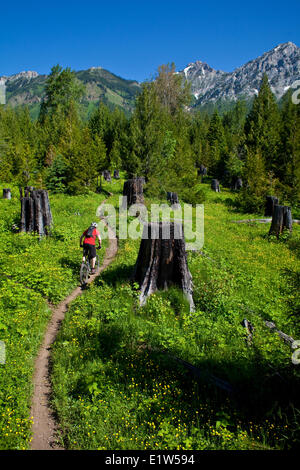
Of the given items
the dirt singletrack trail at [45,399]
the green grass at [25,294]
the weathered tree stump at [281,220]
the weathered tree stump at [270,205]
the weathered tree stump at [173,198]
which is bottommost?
the dirt singletrack trail at [45,399]

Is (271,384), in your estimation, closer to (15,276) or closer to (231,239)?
(15,276)

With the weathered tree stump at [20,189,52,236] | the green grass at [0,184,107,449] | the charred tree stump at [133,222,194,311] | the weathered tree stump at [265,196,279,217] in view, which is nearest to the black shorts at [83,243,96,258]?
the green grass at [0,184,107,449]

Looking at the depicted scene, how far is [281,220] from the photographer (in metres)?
16.1

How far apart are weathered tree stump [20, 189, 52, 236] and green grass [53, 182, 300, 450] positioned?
649cm

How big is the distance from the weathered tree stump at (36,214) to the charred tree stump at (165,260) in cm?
815

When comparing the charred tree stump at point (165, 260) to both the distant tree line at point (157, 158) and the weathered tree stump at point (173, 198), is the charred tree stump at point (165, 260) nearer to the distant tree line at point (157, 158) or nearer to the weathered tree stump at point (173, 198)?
the weathered tree stump at point (173, 198)

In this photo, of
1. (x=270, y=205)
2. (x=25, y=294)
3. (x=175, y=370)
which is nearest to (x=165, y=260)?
(x=175, y=370)

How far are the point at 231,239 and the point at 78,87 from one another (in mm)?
50024

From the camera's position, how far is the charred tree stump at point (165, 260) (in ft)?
26.0

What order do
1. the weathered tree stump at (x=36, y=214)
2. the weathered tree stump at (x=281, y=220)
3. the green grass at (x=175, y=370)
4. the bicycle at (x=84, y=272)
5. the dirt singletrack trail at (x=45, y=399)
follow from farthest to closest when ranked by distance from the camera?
the weathered tree stump at (x=281, y=220) < the weathered tree stump at (x=36, y=214) < the bicycle at (x=84, y=272) < the dirt singletrack trail at (x=45, y=399) < the green grass at (x=175, y=370)

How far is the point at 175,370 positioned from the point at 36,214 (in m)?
11.5

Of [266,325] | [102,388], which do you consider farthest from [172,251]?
[102,388]

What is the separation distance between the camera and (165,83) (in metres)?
50.6

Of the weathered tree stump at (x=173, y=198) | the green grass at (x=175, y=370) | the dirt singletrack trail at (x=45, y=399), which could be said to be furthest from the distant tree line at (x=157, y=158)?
the dirt singletrack trail at (x=45, y=399)
